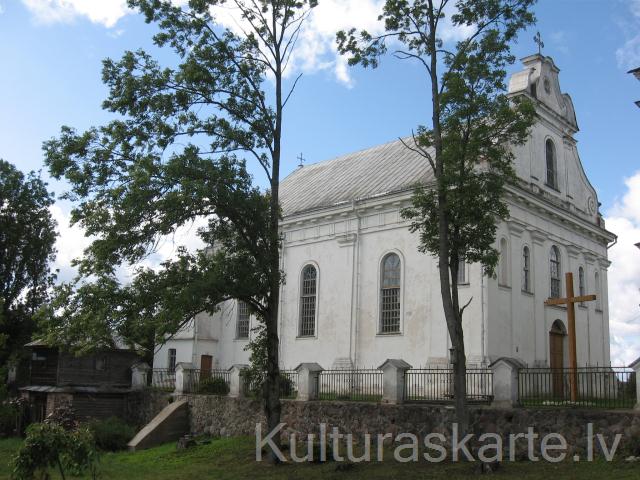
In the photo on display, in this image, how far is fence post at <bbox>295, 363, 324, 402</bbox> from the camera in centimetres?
2007

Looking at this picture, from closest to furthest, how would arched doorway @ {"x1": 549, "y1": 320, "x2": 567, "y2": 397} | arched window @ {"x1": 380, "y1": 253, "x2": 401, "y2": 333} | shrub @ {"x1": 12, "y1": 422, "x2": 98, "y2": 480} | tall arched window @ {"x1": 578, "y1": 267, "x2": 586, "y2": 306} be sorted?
shrub @ {"x1": 12, "y1": 422, "x2": 98, "y2": 480} < arched doorway @ {"x1": 549, "y1": 320, "x2": 567, "y2": 397} < arched window @ {"x1": 380, "y1": 253, "x2": 401, "y2": 333} < tall arched window @ {"x1": 578, "y1": 267, "x2": 586, "y2": 306}

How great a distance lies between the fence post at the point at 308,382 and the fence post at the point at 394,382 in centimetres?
270

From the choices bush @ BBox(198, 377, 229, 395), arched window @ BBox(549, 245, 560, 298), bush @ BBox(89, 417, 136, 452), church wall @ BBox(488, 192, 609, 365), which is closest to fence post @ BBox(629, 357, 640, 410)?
church wall @ BBox(488, 192, 609, 365)

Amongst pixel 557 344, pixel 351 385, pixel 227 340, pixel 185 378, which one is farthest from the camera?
pixel 227 340

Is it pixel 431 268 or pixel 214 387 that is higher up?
pixel 431 268

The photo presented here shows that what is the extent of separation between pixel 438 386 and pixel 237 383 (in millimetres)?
6634

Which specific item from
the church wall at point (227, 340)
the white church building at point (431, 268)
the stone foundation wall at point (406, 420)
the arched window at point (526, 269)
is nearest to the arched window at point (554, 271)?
the white church building at point (431, 268)

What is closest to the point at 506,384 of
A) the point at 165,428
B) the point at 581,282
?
the point at 165,428

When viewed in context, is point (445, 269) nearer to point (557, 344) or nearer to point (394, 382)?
point (394, 382)

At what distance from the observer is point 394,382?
18062 mm

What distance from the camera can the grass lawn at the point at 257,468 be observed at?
13016 millimetres

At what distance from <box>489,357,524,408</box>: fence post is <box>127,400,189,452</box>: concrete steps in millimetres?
11934

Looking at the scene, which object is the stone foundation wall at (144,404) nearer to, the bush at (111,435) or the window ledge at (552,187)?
the bush at (111,435)

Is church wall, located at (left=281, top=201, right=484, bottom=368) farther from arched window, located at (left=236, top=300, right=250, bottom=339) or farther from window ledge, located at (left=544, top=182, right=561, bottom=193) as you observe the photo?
window ledge, located at (left=544, top=182, right=561, bottom=193)
